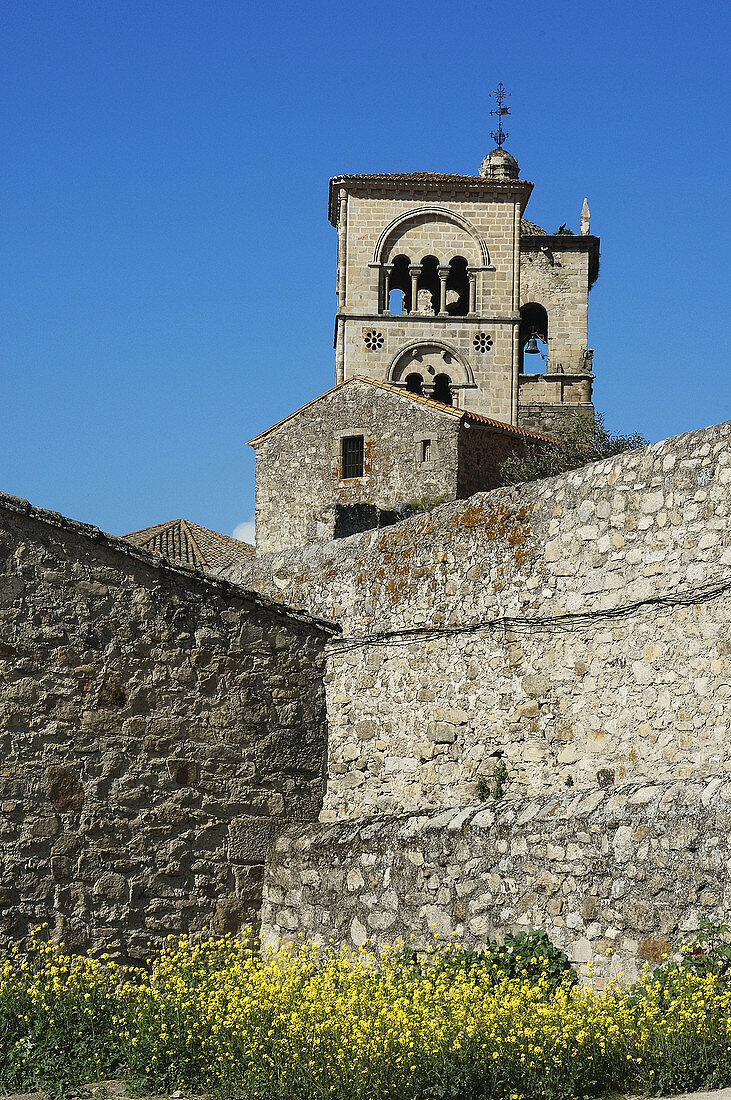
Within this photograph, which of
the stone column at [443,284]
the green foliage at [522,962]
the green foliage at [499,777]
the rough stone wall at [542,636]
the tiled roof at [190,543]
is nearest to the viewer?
the green foliage at [522,962]

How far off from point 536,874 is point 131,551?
3950 mm

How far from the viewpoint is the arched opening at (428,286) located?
42375mm

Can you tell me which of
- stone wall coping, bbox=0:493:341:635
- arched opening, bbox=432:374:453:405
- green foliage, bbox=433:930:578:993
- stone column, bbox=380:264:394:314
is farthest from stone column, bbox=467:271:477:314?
green foliage, bbox=433:930:578:993

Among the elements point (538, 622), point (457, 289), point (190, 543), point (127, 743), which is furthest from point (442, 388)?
point (127, 743)

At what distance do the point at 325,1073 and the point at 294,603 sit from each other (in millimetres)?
6569

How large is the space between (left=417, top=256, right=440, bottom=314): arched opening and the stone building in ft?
52.7

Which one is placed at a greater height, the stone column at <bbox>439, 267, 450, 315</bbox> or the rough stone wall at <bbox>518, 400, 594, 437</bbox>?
the stone column at <bbox>439, 267, 450, 315</bbox>

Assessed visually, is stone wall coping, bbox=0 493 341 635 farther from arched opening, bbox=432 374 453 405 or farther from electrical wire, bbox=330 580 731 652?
arched opening, bbox=432 374 453 405

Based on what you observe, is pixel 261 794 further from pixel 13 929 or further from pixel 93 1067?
pixel 93 1067

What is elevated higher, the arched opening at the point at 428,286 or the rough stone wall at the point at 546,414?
the arched opening at the point at 428,286

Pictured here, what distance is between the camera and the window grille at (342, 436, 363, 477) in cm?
2606

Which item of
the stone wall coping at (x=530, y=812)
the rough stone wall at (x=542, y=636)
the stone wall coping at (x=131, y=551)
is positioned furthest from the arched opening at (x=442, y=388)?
the stone wall coping at (x=530, y=812)

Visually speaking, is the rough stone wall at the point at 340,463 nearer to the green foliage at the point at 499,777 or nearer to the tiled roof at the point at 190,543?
the tiled roof at the point at 190,543

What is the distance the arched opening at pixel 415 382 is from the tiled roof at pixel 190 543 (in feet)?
52.8
